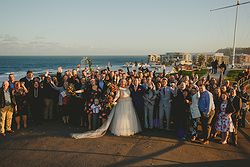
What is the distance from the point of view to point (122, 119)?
8.24 m

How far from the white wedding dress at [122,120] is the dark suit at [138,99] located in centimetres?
29

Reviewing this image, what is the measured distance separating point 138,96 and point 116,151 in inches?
98.1

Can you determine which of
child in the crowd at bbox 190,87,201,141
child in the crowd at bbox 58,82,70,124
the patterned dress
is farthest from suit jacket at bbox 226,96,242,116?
child in the crowd at bbox 58,82,70,124

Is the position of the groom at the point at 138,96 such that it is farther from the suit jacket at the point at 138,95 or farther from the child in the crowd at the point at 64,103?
the child in the crowd at the point at 64,103

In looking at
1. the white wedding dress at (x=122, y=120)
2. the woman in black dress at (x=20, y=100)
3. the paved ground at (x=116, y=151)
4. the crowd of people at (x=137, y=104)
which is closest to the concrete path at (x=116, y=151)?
the paved ground at (x=116, y=151)

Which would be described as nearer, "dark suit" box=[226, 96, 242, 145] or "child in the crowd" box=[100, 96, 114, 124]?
"dark suit" box=[226, 96, 242, 145]

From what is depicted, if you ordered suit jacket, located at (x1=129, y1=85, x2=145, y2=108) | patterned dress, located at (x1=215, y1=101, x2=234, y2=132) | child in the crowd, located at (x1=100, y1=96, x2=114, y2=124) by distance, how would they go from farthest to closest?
suit jacket, located at (x1=129, y1=85, x2=145, y2=108) < child in the crowd, located at (x1=100, y1=96, x2=114, y2=124) < patterned dress, located at (x1=215, y1=101, x2=234, y2=132)

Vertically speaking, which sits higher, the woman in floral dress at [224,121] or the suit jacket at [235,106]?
the suit jacket at [235,106]

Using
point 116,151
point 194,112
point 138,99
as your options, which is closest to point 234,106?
point 194,112

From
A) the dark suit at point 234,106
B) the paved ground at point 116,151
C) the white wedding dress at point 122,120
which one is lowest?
the paved ground at point 116,151

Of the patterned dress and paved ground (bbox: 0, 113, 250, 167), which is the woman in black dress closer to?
paved ground (bbox: 0, 113, 250, 167)

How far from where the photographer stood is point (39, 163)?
20.3ft

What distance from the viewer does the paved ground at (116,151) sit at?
6250 millimetres

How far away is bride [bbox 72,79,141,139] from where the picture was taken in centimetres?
820
